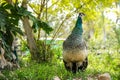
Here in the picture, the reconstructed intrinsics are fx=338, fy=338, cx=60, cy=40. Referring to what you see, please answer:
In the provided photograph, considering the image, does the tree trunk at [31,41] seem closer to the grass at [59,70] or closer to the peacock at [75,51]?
the grass at [59,70]

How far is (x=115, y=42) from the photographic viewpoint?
7.94m

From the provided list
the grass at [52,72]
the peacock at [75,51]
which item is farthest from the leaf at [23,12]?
the grass at [52,72]

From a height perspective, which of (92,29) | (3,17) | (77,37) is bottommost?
(92,29)

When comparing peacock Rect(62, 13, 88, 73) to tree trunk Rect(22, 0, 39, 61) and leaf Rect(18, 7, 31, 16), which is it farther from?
tree trunk Rect(22, 0, 39, 61)

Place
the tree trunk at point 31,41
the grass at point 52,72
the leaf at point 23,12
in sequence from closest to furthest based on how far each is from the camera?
the grass at point 52,72 < the leaf at point 23,12 < the tree trunk at point 31,41

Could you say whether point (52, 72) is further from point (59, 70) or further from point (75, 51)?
point (75, 51)

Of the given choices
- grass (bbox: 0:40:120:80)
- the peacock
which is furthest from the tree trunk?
the peacock

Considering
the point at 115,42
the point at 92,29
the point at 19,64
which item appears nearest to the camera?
the point at 19,64

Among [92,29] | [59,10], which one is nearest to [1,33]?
[59,10]

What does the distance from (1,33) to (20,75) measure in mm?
748

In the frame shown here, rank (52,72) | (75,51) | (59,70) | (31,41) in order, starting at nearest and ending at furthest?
(75,51)
(52,72)
(59,70)
(31,41)

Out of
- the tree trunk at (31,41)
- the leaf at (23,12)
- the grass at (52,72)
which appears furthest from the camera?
the tree trunk at (31,41)

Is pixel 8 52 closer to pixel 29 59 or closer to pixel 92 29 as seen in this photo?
pixel 29 59

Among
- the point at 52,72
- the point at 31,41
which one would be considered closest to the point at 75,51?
the point at 52,72
